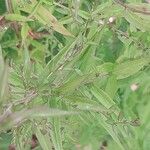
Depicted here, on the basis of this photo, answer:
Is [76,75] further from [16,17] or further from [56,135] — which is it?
[16,17]

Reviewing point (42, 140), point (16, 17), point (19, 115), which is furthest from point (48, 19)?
point (19, 115)

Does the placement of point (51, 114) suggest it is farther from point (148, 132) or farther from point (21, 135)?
point (148, 132)

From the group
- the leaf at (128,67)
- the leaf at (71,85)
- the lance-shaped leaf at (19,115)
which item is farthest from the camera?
the leaf at (128,67)

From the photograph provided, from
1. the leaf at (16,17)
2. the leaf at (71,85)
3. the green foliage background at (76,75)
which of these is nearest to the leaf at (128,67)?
the green foliage background at (76,75)

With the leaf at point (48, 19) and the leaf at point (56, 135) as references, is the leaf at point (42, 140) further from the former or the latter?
the leaf at point (48, 19)

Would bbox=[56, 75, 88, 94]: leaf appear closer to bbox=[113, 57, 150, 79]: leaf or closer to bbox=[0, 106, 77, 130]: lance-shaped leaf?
bbox=[113, 57, 150, 79]: leaf

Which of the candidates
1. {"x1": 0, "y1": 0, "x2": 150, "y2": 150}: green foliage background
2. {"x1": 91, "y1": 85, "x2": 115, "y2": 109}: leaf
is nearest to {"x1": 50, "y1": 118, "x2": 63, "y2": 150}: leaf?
{"x1": 0, "y1": 0, "x2": 150, "y2": 150}: green foliage background

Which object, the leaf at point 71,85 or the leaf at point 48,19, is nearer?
the leaf at point 71,85
